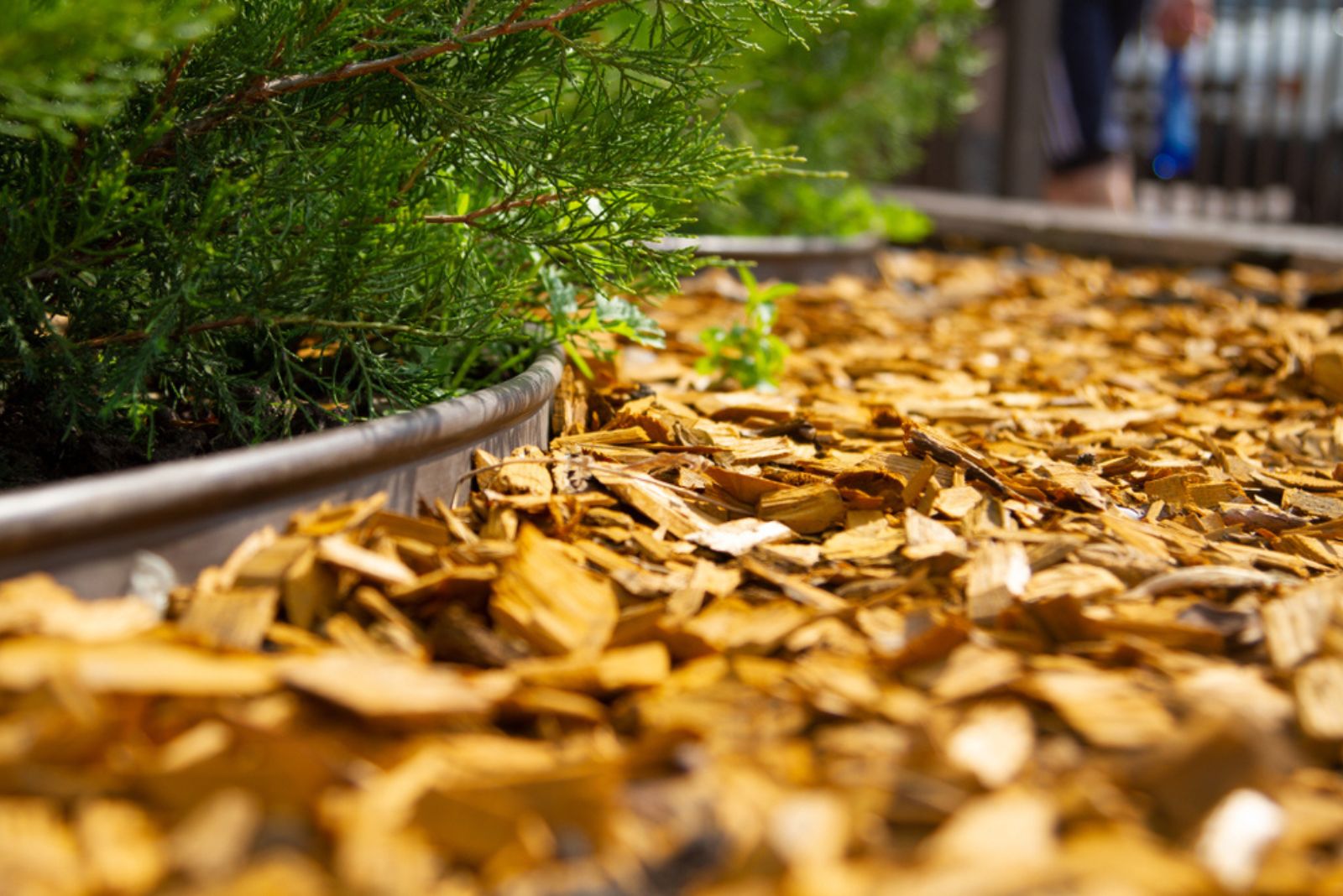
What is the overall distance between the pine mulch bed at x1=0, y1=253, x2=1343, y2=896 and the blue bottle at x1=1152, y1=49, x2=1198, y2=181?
306 inches

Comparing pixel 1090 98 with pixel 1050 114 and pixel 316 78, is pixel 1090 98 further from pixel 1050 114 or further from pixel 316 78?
pixel 316 78

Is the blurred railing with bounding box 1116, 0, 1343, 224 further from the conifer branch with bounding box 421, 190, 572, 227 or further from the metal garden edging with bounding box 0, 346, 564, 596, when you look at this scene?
the metal garden edging with bounding box 0, 346, 564, 596

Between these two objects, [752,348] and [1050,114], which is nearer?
[752,348]

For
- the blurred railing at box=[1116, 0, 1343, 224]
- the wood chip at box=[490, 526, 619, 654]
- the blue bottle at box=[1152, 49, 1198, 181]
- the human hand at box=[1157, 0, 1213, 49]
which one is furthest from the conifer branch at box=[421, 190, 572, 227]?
the blurred railing at box=[1116, 0, 1343, 224]

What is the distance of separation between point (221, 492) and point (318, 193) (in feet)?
2.47

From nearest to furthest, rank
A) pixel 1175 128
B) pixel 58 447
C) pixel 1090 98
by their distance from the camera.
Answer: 1. pixel 58 447
2. pixel 1090 98
3. pixel 1175 128

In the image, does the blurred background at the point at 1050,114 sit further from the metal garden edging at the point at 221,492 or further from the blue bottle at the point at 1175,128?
the metal garden edging at the point at 221,492

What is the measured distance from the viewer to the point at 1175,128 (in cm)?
962

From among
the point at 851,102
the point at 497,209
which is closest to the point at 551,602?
the point at 497,209

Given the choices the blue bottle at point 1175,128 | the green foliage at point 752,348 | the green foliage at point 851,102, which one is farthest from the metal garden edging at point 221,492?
the blue bottle at point 1175,128

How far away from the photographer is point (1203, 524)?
219cm

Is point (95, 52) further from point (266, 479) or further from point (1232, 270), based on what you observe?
point (1232, 270)

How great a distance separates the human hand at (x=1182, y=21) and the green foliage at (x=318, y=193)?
733cm

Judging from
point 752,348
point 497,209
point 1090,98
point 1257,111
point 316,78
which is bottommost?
point 1257,111
